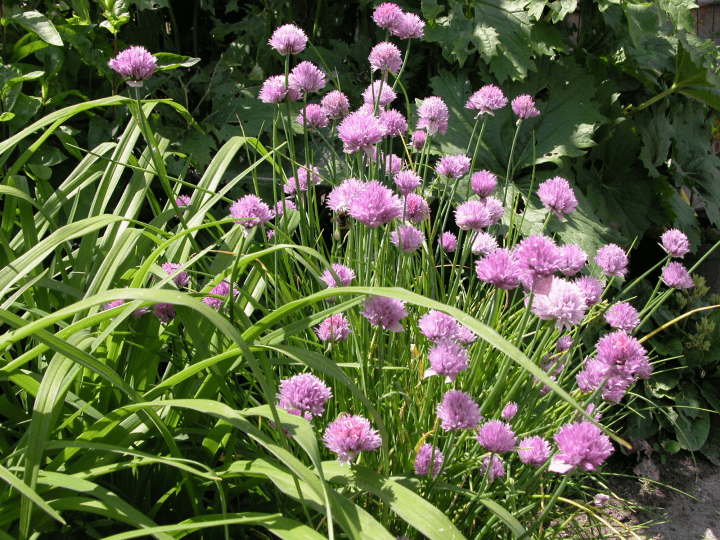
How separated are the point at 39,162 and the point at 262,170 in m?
0.84

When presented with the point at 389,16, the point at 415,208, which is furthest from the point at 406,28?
the point at 415,208

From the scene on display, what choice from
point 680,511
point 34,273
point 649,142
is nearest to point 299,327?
point 34,273

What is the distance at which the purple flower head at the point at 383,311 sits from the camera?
897 millimetres

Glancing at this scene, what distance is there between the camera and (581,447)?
0.78 m

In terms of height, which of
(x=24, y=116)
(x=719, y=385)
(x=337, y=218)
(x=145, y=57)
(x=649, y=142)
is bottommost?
(x=719, y=385)

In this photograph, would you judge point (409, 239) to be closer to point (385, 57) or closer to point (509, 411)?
point (509, 411)

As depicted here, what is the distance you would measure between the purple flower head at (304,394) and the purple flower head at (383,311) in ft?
0.42

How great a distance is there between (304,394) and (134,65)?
0.69 m

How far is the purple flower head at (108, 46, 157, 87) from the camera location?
111 centimetres

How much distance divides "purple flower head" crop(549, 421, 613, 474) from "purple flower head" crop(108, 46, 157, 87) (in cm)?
94

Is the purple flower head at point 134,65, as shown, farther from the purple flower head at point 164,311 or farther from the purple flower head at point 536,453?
the purple flower head at point 536,453

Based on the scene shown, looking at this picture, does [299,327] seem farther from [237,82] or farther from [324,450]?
[237,82]

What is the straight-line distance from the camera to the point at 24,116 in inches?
70.4

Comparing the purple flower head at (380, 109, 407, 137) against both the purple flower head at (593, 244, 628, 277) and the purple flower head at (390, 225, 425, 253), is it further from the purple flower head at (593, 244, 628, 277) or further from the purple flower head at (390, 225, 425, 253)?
the purple flower head at (593, 244, 628, 277)
